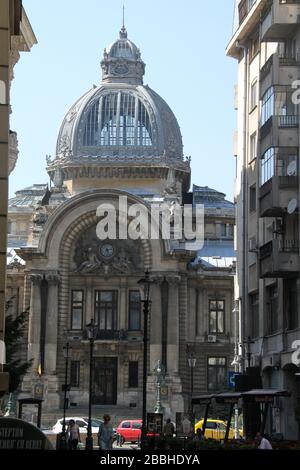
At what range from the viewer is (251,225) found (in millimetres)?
51656

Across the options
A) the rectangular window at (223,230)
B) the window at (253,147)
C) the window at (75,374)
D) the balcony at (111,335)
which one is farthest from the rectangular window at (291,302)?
the rectangular window at (223,230)

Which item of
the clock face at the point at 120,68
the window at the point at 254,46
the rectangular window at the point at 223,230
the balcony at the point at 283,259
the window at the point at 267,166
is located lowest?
the balcony at the point at 283,259

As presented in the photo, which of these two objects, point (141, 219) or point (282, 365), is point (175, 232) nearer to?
point (141, 219)

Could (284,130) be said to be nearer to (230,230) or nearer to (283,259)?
(283,259)

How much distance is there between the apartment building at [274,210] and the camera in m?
42.3

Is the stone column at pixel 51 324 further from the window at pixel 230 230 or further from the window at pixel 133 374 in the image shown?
the window at pixel 230 230

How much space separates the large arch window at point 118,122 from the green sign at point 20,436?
266 feet

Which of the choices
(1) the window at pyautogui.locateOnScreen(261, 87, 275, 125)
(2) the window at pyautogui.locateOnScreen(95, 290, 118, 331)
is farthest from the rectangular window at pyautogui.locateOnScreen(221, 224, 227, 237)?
(1) the window at pyautogui.locateOnScreen(261, 87, 275, 125)

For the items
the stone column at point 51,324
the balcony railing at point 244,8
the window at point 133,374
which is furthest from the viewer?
the window at point 133,374

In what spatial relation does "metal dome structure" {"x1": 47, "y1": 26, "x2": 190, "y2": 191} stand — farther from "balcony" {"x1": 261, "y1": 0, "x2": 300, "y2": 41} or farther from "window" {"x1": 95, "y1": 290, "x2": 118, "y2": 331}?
"balcony" {"x1": 261, "y1": 0, "x2": 300, "y2": 41}

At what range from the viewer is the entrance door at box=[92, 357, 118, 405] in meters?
83.9

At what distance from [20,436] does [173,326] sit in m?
69.1
